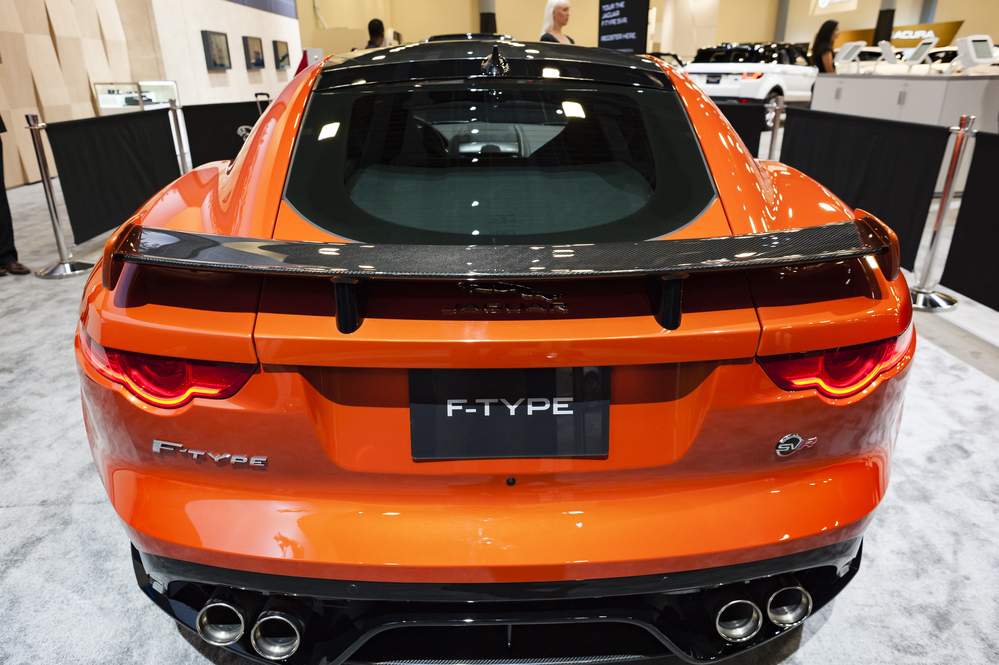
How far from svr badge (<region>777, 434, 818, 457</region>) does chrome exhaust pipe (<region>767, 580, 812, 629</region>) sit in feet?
0.96

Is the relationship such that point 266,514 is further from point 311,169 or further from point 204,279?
point 311,169

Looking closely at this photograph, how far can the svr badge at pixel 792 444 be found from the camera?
3.90 feet

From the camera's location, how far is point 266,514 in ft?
3.80

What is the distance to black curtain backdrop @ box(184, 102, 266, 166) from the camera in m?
7.19

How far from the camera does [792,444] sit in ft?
3.92

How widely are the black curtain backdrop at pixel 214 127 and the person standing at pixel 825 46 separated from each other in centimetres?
800

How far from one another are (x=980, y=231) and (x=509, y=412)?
4.05 meters

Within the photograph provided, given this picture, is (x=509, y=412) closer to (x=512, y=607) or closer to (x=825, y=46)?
(x=512, y=607)

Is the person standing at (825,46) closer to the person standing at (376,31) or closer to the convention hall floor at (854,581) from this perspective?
the person standing at (376,31)

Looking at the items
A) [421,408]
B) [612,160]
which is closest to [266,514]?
[421,408]

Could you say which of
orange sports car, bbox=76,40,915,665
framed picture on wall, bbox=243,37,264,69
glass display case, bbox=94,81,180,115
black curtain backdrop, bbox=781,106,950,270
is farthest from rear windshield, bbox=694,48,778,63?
orange sports car, bbox=76,40,915,665

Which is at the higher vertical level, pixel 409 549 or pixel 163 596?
pixel 409 549

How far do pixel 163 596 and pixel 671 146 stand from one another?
5.11ft

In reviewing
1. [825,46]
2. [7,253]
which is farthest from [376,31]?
[825,46]
